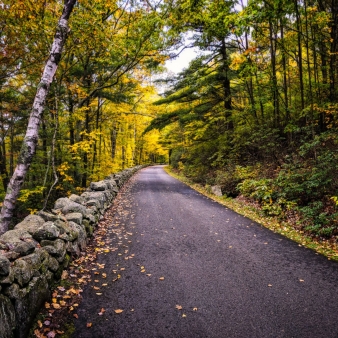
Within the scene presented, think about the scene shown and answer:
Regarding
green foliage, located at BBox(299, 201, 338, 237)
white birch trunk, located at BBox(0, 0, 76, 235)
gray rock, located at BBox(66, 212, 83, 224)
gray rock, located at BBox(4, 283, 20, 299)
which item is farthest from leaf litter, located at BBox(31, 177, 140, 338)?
green foliage, located at BBox(299, 201, 338, 237)

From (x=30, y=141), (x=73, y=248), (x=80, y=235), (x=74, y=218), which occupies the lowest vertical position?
(x=73, y=248)

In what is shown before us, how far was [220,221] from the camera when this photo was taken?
7734mm

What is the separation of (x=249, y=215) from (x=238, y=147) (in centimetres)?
598

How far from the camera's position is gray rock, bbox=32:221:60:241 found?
4137 millimetres

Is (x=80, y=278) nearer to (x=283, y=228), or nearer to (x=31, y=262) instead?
(x=31, y=262)

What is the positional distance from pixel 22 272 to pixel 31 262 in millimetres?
286

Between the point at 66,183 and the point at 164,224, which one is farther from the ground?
the point at 66,183

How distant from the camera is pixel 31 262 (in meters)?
3.32

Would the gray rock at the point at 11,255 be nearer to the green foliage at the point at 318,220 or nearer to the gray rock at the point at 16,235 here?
the gray rock at the point at 16,235

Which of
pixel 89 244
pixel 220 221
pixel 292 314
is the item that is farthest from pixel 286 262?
pixel 89 244

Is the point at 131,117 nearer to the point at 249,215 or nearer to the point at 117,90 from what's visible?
the point at 117,90

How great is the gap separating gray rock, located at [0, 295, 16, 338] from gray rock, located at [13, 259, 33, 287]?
0.30 metres

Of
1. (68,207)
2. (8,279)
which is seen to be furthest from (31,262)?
(68,207)

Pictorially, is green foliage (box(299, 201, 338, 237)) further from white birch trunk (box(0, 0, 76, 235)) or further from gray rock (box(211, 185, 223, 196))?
white birch trunk (box(0, 0, 76, 235))
